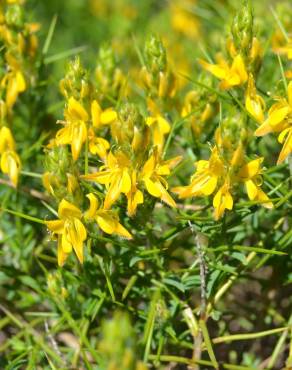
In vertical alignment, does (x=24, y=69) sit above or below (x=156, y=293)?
above

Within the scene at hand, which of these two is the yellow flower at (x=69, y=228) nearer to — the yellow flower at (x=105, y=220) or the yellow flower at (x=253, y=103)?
the yellow flower at (x=105, y=220)

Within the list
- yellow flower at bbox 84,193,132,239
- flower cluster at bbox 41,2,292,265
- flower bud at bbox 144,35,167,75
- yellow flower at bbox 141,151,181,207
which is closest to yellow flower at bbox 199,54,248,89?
flower cluster at bbox 41,2,292,265

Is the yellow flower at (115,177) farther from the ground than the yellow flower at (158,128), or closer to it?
farther from the ground

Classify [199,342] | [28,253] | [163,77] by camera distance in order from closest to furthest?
[199,342], [163,77], [28,253]

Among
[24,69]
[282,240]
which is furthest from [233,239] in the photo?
[24,69]

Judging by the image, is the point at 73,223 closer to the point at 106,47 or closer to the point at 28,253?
the point at 28,253

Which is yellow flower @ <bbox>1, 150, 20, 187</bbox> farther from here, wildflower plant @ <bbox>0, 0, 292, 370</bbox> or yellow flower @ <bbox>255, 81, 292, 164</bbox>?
yellow flower @ <bbox>255, 81, 292, 164</bbox>

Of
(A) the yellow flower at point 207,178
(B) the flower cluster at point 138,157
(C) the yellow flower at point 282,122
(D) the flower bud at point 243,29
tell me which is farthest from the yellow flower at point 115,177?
(D) the flower bud at point 243,29
